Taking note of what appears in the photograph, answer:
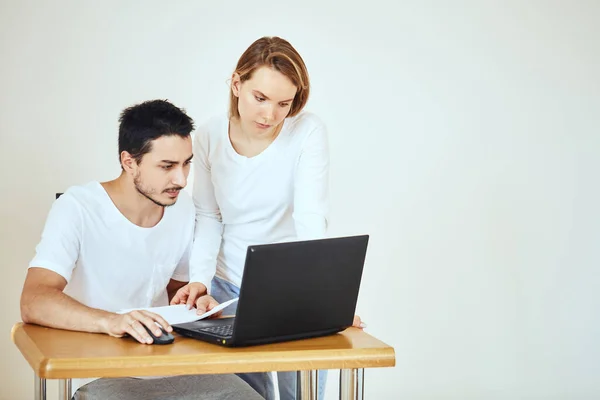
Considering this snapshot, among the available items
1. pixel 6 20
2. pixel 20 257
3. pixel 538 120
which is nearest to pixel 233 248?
A: pixel 20 257

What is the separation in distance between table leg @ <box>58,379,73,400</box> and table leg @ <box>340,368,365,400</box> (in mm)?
582

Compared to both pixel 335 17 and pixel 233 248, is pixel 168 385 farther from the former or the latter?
pixel 335 17

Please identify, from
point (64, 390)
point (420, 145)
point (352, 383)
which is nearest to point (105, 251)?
point (64, 390)

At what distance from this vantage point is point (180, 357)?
1500 millimetres

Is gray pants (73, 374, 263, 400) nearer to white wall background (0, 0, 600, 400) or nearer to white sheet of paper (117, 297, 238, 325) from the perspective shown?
white sheet of paper (117, 297, 238, 325)

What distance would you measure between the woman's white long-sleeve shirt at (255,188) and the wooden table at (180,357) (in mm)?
566

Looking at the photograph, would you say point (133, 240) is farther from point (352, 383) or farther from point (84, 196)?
point (352, 383)

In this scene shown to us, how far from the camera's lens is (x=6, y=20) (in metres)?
3.57

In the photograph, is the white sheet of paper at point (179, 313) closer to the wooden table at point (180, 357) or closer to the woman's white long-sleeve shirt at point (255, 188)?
the wooden table at point (180, 357)

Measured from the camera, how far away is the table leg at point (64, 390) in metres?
1.72

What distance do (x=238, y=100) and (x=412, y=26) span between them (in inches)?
74.5

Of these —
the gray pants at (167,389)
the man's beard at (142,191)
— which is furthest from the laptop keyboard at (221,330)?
the man's beard at (142,191)

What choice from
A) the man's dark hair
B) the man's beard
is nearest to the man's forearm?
the man's beard

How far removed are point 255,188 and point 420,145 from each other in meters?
1.83
